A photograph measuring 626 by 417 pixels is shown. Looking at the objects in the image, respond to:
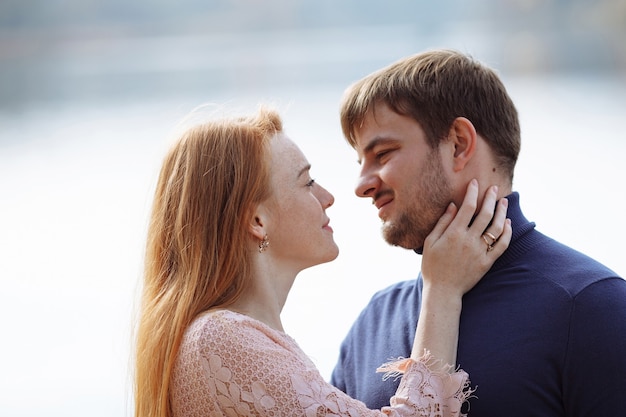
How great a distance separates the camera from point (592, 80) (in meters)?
8.13

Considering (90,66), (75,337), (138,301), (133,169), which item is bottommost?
(75,337)

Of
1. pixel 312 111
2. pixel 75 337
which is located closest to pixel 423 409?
pixel 75 337

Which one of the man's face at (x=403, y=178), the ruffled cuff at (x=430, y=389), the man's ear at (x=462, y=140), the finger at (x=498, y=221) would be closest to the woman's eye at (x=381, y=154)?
the man's face at (x=403, y=178)

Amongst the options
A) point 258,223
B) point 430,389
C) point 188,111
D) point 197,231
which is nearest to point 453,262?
point 430,389

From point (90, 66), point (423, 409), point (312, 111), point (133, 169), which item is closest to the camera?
point (423, 409)

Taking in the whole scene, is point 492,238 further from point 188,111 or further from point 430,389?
point 188,111

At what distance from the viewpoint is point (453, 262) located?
171 cm

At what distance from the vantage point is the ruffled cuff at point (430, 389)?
156 centimetres

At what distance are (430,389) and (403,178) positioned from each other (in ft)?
1.47

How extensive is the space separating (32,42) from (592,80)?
204 inches

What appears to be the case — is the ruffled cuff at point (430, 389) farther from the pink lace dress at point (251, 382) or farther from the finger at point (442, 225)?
the finger at point (442, 225)

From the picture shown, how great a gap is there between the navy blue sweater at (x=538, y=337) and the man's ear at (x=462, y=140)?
129mm

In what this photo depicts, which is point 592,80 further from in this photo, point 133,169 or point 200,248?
point 200,248

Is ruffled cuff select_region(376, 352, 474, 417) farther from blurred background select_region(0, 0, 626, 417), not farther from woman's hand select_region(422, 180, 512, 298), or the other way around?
blurred background select_region(0, 0, 626, 417)
